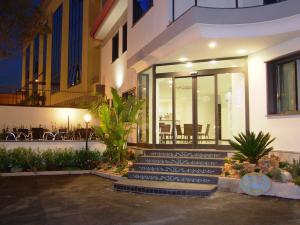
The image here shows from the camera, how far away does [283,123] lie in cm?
959

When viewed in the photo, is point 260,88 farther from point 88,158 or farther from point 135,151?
point 88,158

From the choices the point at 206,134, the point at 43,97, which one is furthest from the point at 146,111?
the point at 43,97

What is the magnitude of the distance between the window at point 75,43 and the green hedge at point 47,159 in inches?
440

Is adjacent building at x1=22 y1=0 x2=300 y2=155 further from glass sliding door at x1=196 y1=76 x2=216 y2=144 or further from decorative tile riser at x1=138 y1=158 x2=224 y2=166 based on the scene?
decorative tile riser at x1=138 y1=158 x2=224 y2=166

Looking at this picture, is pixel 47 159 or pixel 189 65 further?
pixel 47 159

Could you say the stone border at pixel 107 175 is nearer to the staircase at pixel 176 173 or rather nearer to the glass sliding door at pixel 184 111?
the staircase at pixel 176 173

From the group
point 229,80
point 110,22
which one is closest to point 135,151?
point 229,80

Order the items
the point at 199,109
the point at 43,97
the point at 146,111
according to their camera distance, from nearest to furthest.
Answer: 1. the point at 199,109
2. the point at 146,111
3. the point at 43,97

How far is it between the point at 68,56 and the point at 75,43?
61.0 inches

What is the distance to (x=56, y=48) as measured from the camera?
30078mm

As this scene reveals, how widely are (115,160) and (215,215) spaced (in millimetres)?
6538

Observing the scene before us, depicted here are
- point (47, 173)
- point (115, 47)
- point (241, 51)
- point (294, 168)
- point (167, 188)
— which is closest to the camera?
point (167, 188)

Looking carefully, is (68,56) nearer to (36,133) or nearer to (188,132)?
(36,133)

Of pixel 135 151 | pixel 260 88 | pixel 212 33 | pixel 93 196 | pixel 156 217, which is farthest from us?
pixel 135 151
